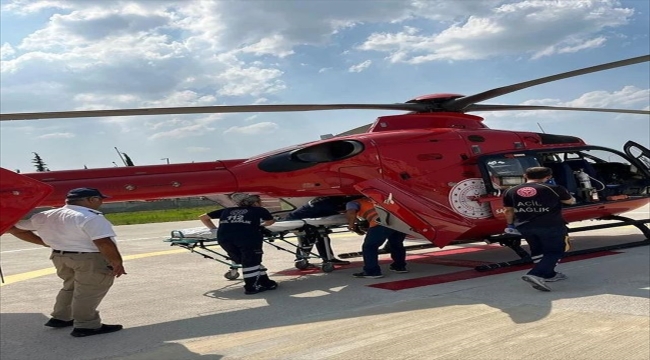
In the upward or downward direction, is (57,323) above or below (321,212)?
below

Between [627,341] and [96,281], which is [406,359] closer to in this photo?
[627,341]

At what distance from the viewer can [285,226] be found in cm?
881

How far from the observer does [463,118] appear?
1036 centimetres

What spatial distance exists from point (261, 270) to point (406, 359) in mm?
3915

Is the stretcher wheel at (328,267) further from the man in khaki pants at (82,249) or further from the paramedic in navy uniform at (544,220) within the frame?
the man in khaki pants at (82,249)

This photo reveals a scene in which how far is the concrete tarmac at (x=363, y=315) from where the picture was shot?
4.68m

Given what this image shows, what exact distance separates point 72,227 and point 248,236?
260 centimetres

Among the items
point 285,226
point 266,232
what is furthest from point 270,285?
point 285,226

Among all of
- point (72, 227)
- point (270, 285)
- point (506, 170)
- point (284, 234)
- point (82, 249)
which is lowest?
point (270, 285)

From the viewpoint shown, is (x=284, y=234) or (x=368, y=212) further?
(x=284, y=234)

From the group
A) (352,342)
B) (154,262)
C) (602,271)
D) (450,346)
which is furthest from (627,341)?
(154,262)

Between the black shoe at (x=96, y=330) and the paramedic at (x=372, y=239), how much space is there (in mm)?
3894

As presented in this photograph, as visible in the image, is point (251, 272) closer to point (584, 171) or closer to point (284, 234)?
point (284, 234)

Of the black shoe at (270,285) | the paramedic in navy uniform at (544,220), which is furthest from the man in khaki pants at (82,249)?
the paramedic in navy uniform at (544,220)
